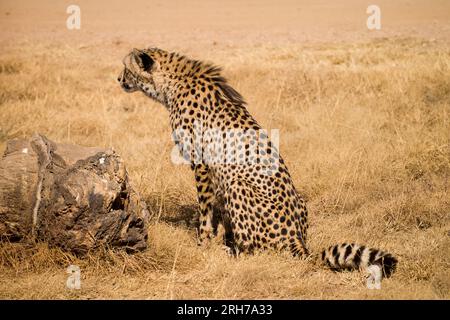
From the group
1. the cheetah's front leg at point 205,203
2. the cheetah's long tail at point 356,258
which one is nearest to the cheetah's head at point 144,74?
the cheetah's front leg at point 205,203

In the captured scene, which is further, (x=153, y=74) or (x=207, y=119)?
(x=153, y=74)

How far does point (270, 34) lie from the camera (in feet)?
56.6

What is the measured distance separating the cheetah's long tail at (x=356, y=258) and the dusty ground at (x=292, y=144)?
0.08 m

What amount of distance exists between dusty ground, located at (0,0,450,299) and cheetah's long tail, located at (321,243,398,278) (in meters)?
0.08

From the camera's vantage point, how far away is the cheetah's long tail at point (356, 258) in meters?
3.71

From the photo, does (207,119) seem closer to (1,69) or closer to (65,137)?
(65,137)

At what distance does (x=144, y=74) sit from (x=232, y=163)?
1.09m

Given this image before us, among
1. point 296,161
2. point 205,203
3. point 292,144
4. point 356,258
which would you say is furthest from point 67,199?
point 292,144

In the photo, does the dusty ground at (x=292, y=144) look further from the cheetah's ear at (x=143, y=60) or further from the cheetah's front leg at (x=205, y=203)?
the cheetah's ear at (x=143, y=60)

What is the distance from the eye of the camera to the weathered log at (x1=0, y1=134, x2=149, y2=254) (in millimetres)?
3789

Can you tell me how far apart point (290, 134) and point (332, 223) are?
2211 mm

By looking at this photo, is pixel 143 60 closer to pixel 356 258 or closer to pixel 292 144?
pixel 356 258

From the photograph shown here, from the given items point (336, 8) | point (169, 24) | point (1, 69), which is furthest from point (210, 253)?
point (336, 8)

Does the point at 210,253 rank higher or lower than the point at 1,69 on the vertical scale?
lower
